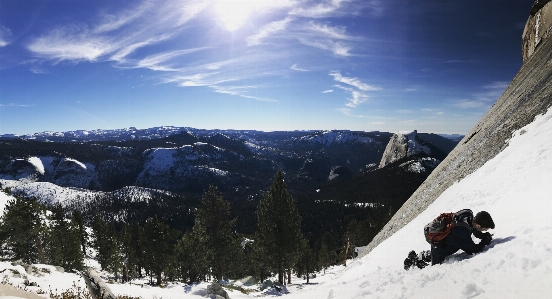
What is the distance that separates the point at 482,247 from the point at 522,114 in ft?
65.3

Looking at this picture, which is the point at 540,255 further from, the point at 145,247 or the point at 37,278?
the point at 145,247

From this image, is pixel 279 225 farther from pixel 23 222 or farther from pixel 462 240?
pixel 23 222

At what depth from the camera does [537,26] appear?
38938 millimetres

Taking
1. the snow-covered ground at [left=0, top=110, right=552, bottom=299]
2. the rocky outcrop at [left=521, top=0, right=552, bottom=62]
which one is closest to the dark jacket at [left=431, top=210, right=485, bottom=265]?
the snow-covered ground at [left=0, top=110, right=552, bottom=299]

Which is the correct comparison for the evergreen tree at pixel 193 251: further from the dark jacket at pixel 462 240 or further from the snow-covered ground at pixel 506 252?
the dark jacket at pixel 462 240

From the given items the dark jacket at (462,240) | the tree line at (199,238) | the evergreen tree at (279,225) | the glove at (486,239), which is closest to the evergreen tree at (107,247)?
the tree line at (199,238)

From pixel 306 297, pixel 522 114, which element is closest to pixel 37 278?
pixel 306 297

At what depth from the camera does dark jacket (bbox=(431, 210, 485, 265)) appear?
868 centimetres

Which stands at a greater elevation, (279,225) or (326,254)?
(279,225)

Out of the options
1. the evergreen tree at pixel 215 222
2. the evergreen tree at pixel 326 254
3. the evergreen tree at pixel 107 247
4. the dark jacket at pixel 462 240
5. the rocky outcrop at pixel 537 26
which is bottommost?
the evergreen tree at pixel 326 254

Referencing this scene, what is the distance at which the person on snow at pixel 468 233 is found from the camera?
28.1ft

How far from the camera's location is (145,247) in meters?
49.5

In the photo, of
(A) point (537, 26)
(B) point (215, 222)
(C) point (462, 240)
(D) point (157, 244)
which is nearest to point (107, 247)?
(D) point (157, 244)

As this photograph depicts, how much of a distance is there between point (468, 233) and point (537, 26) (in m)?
47.0
